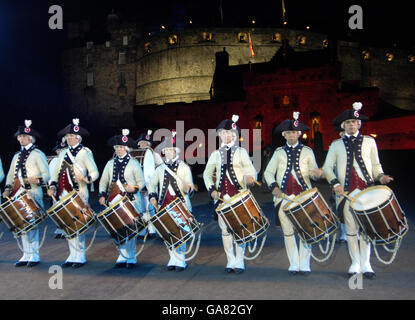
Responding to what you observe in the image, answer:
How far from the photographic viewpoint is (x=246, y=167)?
5.05 meters

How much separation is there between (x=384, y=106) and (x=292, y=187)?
88.4ft

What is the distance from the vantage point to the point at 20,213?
208 inches

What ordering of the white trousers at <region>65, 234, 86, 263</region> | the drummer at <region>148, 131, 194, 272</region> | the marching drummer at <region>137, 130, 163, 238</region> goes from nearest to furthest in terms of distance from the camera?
1. the drummer at <region>148, 131, 194, 272</region>
2. the white trousers at <region>65, 234, 86, 263</region>
3. the marching drummer at <region>137, 130, 163, 238</region>

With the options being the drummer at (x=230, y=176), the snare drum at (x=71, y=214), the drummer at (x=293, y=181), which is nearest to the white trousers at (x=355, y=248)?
the drummer at (x=293, y=181)

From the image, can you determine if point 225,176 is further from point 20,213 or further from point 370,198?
point 20,213

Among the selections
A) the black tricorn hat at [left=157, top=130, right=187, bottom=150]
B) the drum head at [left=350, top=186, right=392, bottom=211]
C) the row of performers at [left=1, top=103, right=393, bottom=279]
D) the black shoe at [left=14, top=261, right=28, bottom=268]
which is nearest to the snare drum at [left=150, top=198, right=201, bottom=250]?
the row of performers at [left=1, top=103, right=393, bottom=279]

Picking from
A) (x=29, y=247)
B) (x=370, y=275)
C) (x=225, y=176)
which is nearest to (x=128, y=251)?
(x=29, y=247)

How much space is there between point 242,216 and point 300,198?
751 millimetres

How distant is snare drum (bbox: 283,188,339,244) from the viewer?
4.24 meters

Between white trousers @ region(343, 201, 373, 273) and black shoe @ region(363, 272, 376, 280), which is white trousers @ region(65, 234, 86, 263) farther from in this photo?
black shoe @ region(363, 272, 376, 280)

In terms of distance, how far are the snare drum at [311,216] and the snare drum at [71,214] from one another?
2.87 metres

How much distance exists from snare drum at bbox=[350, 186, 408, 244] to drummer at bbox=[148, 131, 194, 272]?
7.73 ft
